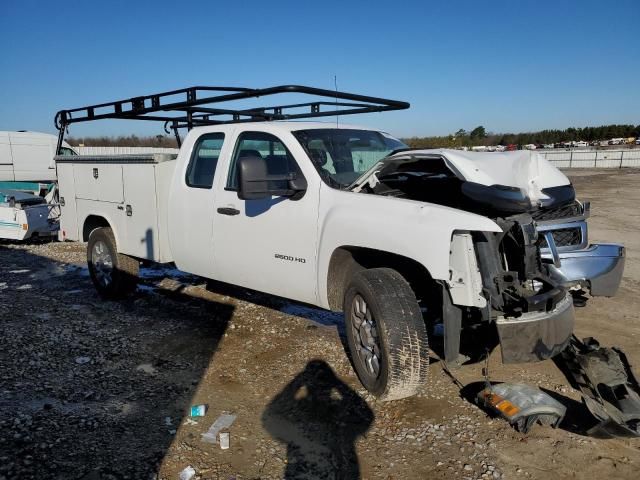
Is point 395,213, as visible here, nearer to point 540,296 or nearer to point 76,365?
point 540,296

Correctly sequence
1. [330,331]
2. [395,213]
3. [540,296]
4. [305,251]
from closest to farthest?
[540,296]
[395,213]
[305,251]
[330,331]

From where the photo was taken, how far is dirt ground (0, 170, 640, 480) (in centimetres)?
296

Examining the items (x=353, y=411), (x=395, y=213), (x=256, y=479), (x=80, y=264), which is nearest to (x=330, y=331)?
(x=353, y=411)

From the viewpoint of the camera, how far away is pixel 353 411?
357 cm

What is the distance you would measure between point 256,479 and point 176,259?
114 inches

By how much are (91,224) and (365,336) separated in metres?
4.30

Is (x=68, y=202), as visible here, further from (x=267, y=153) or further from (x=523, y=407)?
(x=523, y=407)

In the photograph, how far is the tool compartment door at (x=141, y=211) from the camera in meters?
5.33

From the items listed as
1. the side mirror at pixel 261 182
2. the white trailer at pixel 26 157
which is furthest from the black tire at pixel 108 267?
the white trailer at pixel 26 157

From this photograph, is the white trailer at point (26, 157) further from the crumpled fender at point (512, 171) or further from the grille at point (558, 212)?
the grille at point (558, 212)

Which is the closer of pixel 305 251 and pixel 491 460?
pixel 491 460

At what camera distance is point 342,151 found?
4.51 m

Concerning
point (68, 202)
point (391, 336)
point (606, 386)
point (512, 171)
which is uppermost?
point (512, 171)

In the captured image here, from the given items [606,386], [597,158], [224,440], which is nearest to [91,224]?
[224,440]
